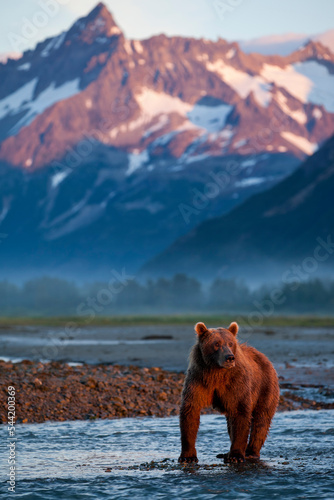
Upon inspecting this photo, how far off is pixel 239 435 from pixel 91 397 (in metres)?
9.01

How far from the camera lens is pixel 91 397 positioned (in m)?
22.1

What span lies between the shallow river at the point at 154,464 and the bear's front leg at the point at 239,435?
19cm

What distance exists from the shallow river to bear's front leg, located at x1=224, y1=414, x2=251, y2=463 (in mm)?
191

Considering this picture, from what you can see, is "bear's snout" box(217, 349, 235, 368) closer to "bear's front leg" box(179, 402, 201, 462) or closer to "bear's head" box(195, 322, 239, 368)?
"bear's head" box(195, 322, 239, 368)

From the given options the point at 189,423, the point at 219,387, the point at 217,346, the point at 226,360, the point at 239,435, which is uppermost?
the point at 217,346

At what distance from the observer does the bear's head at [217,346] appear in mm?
12906

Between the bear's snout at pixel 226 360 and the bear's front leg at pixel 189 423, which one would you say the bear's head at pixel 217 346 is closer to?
the bear's snout at pixel 226 360

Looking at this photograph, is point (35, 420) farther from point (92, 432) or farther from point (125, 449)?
point (125, 449)

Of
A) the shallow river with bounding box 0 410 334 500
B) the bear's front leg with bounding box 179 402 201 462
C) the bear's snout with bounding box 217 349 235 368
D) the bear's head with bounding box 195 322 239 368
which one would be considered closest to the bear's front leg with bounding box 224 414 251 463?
the shallow river with bounding box 0 410 334 500

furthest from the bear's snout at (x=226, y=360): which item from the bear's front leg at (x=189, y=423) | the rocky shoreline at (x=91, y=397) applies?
the rocky shoreline at (x=91, y=397)

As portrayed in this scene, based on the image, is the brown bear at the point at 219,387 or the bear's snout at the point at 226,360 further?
the brown bear at the point at 219,387

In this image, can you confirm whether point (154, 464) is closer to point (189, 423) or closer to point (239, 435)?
point (189, 423)

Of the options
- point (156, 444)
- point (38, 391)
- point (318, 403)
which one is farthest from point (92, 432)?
point (318, 403)

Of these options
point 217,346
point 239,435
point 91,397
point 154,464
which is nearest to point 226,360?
point 217,346
